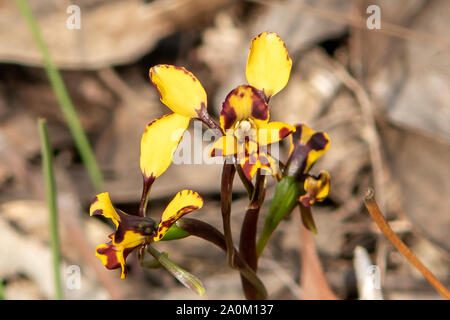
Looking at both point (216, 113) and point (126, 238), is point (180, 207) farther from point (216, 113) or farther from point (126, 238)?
point (216, 113)

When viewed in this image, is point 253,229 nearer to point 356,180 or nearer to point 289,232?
point 289,232

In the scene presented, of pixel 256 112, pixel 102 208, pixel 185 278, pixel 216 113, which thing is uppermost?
pixel 216 113

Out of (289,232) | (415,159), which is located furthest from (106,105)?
(415,159)

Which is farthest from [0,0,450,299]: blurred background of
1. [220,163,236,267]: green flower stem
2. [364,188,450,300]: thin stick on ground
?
[220,163,236,267]: green flower stem

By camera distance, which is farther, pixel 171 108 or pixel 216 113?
pixel 216 113

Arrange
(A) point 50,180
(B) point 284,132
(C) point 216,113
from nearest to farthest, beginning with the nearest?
1. (B) point 284,132
2. (A) point 50,180
3. (C) point 216,113

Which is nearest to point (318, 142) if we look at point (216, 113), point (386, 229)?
point (386, 229)

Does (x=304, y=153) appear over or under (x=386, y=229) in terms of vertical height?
over
